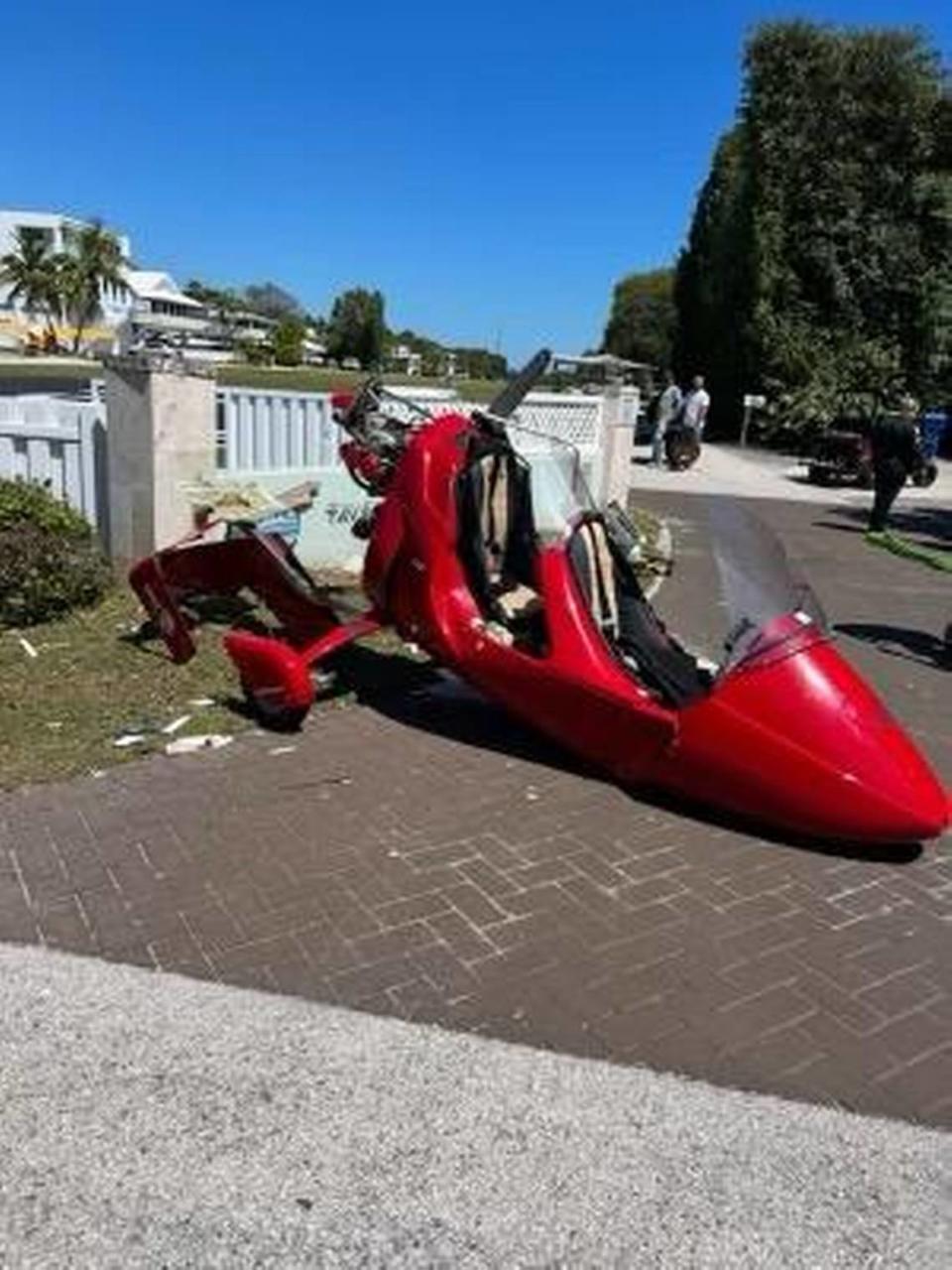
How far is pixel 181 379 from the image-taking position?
811 centimetres

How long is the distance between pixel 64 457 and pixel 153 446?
91cm

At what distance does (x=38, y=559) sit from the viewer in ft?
24.3

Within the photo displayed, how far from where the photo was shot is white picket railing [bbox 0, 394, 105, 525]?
27.9 ft

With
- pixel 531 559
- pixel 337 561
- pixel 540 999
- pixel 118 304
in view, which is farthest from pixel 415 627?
pixel 118 304

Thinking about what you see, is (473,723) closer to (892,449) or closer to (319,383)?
(892,449)

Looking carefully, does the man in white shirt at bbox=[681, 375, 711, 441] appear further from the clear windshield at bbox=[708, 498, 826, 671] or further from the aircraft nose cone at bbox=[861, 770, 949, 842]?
the aircraft nose cone at bbox=[861, 770, 949, 842]

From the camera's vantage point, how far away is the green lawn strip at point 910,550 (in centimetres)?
1385

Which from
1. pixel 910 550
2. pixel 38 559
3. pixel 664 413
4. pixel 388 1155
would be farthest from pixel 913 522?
pixel 388 1155

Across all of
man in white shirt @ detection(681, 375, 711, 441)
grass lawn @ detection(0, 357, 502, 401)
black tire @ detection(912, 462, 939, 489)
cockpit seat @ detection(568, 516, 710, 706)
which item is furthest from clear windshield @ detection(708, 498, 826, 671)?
man in white shirt @ detection(681, 375, 711, 441)

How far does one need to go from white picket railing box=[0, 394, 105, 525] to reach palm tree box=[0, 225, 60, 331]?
9710 centimetres

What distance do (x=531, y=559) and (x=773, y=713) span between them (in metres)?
1.68

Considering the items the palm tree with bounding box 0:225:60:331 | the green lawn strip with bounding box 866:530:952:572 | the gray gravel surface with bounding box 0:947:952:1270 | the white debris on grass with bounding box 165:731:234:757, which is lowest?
the green lawn strip with bounding box 866:530:952:572

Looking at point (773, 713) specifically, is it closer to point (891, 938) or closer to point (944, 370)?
point (891, 938)

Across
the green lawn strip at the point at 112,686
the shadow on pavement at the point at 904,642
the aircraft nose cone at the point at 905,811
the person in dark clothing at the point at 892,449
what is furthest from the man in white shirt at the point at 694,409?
the aircraft nose cone at the point at 905,811
